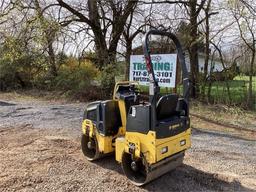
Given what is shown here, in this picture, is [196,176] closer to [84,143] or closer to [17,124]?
[84,143]

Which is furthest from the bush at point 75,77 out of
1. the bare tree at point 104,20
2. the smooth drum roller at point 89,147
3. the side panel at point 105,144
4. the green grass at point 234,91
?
the side panel at point 105,144

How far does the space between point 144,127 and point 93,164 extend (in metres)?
1.42

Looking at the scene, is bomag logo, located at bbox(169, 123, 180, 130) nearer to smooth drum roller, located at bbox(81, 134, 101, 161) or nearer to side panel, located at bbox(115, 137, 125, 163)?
side panel, located at bbox(115, 137, 125, 163)

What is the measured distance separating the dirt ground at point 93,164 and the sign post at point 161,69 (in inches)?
55.6

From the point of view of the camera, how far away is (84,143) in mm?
5016

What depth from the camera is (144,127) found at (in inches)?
145

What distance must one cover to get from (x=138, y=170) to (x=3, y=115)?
5.86m

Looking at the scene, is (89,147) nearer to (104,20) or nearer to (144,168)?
(144,168)

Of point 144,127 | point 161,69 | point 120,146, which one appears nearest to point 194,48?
point 161,69

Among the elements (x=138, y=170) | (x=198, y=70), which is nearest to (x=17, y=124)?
(x=138, y=170)

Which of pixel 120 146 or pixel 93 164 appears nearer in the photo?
pixel 120 146

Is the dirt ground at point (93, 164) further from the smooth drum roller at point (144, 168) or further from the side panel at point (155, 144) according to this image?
the side panel at point (155, 144)

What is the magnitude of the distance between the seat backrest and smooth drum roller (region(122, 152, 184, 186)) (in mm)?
548

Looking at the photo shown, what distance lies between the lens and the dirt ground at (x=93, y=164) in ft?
13.3
